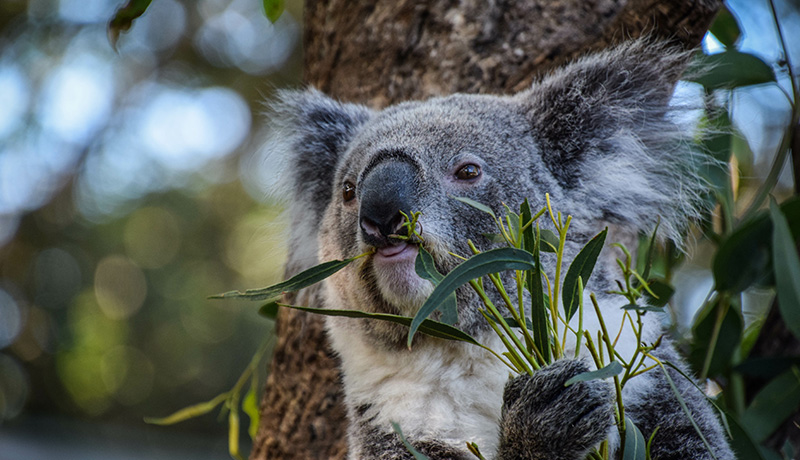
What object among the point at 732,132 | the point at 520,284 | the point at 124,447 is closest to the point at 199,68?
the point at 124,447

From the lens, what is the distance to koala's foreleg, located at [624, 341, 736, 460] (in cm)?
157

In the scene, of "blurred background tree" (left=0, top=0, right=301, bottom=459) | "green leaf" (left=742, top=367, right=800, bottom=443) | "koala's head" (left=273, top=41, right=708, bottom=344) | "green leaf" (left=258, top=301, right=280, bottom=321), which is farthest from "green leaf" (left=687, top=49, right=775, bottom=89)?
"blurred background tree" (left=0, top=0, right=301, bottom=459)

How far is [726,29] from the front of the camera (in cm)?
272

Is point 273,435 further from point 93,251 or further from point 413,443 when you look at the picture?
point 93,251

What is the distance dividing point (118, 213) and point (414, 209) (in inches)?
276

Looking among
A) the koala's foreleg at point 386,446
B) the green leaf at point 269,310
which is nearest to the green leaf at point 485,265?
the koala's foreleg at point 386,446

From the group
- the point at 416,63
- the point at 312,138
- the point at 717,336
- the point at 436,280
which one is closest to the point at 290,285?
the point at 436,280

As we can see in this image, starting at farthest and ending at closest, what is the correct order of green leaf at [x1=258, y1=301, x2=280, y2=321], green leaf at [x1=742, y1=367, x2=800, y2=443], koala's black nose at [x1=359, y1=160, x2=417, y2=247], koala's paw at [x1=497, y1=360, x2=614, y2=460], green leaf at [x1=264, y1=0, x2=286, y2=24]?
green leaf at [x1=258, y1=301, x2=280, y2=321], green leaf at [x1=742, y1=367, x2=800, y2=443], green leaf at [x1=264, y1=0, x2=286, y2=24], koala's black nose at [x1=359, y1=160, x2=417, y2=247], koala's paw at [x1=497, y1=360, x2=614, y2=460]

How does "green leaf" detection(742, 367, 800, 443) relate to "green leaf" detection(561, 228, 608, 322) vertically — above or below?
below

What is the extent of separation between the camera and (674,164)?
6.55ft

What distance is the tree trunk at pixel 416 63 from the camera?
240cm

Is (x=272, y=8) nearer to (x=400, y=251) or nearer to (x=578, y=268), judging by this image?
(x=400, y=251)

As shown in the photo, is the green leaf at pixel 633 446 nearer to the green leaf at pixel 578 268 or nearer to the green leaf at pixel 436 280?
the green leaf at pixel 578 268

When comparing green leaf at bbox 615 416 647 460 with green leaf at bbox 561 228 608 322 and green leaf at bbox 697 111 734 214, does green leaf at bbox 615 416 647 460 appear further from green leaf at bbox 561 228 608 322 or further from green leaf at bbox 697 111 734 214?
green leaf at bbox 697 111 734 214
